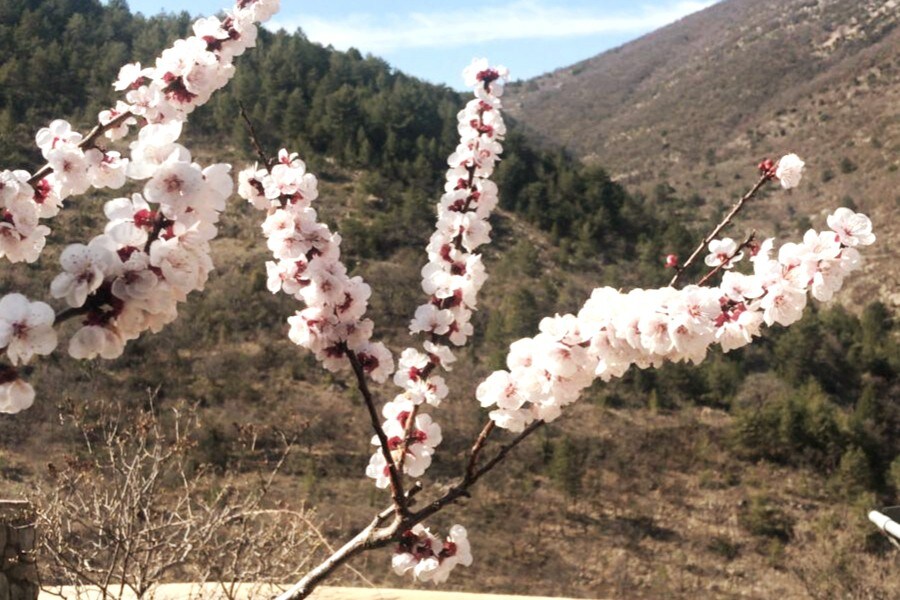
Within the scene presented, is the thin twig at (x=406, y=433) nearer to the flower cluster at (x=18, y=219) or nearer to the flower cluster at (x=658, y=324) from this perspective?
the flower cluster at (x=658, y=324)

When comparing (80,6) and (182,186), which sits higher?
(80,6)

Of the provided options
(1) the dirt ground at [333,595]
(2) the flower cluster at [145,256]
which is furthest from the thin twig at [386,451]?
(1) the dirt ground at [333,595]

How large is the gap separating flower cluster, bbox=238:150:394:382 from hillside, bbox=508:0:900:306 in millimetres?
21379

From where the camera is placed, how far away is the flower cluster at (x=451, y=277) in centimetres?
188

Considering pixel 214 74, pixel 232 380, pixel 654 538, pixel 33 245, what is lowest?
pixel 654 538

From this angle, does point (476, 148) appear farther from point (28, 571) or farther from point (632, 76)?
point (632, 76)

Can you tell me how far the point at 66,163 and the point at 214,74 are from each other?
33 cm

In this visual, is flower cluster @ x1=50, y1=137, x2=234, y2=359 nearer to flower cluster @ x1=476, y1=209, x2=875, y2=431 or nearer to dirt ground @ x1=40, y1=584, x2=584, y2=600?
flower cluster @ x1=476, y1=209, x2=875, y2=431

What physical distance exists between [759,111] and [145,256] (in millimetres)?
39348

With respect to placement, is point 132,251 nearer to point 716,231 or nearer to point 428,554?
point 428,554

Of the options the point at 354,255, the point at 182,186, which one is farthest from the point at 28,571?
the point at 354,255

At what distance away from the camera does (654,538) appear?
40.9ft

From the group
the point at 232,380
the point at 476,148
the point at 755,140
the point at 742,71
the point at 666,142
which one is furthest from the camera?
the point at 742,71

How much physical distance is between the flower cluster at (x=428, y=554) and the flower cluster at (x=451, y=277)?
0.46 ft
